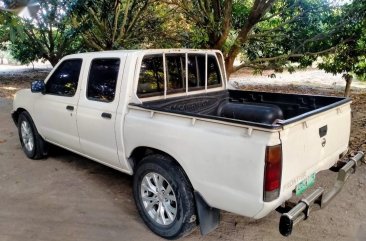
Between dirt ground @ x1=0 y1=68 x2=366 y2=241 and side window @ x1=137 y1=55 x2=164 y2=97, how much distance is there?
1.36m

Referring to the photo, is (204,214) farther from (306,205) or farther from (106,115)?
(106,115)

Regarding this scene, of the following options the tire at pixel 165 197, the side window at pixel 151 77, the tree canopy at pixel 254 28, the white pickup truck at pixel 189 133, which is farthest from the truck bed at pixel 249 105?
the tree canopy at pixel 254 28

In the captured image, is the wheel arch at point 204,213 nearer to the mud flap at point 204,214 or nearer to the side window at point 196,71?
the mud flap at point 204,214

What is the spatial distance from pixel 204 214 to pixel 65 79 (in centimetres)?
276

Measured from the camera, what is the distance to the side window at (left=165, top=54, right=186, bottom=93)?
3.97 m

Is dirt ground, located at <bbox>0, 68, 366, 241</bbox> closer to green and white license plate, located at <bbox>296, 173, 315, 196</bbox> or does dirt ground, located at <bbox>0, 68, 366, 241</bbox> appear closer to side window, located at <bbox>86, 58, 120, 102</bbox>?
green and white license plate, located at <bbox>296, 173, 315, 196</bbox>

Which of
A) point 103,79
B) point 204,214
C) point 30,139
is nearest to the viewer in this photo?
point 204,214

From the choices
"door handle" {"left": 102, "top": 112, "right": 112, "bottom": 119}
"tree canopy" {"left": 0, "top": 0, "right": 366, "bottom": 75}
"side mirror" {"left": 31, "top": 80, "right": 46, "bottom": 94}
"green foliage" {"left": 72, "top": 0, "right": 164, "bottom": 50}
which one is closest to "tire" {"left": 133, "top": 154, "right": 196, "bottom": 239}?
"door handle" {"left": 102, "top": 112, "right": 112, "bottom": 119}

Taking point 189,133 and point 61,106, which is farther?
point 61,106

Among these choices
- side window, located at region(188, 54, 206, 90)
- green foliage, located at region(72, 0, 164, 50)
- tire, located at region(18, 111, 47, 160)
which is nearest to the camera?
side window, located at region(188, 54, 206, 90)

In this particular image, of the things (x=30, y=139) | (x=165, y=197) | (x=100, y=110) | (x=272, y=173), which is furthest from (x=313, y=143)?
(x=30, y=139)

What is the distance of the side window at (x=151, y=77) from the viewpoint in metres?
3.72

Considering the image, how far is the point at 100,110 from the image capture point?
12.6 feet

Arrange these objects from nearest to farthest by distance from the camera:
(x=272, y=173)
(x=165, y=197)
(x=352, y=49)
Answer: (x=272, y=173) → (x=165, y=197) → (x=352, y=49)
